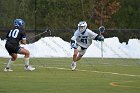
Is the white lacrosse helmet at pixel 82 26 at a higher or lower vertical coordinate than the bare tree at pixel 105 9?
higher

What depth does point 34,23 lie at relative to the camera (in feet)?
142

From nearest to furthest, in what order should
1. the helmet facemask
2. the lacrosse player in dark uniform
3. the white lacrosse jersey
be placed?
the lacrosse player in dark uniform < the helmet facemask < the white lacrosse jersey

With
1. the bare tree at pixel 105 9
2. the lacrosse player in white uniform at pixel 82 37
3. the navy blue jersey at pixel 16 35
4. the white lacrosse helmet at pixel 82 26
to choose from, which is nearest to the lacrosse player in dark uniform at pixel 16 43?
the navy blue jersey at pixel 16 35

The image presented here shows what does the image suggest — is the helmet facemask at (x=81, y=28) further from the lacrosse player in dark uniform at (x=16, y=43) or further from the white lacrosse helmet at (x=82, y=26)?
the lacrosse player in dark uniform at (x=16, y=43)

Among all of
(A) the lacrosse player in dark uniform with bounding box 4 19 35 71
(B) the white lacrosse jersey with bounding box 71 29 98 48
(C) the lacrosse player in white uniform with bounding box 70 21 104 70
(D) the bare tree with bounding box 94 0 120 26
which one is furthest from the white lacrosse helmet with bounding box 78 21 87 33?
(D) the bare tree with bounding box 94 0 120 26

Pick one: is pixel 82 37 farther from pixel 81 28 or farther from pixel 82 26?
pixel 82 26

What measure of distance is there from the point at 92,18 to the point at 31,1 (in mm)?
10172

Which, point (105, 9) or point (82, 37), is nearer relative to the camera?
point (82, 37)

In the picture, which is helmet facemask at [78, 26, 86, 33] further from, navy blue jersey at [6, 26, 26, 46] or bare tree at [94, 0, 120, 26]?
bare tree at [94, 0, 120, 26]

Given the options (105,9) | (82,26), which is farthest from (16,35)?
(105,9)

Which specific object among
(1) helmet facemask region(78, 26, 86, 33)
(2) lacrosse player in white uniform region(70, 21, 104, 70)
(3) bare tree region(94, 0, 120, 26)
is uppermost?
(1) helmet facemask region(78, 26, 86, 33)

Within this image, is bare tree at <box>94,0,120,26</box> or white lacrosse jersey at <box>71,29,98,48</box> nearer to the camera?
white lacrosse jersey at <box>71,29,98,48</box>

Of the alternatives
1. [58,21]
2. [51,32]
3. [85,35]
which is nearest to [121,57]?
[51,32]

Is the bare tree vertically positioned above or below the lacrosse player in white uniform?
below
